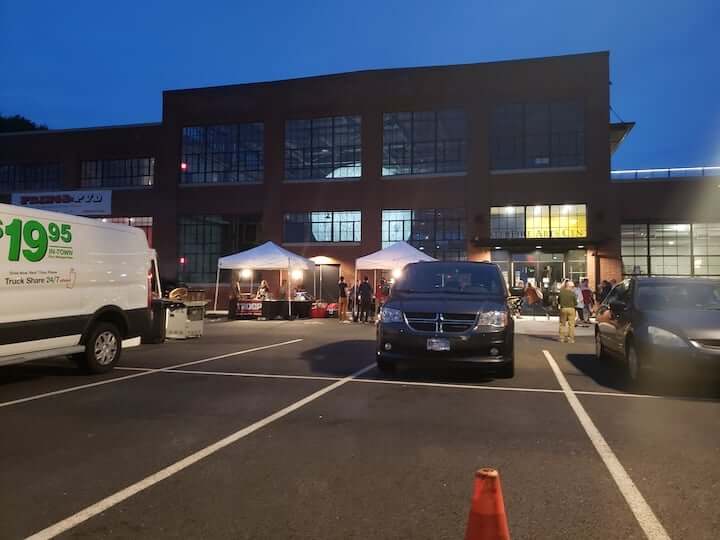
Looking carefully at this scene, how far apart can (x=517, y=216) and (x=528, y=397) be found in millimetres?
21704

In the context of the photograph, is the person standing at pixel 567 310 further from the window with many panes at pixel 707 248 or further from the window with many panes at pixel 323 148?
the window with many panes at pixel 323 148

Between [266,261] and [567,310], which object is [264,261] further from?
[567,310]

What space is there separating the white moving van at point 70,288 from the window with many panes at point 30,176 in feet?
101

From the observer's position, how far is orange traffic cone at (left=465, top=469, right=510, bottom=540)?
7.87ft

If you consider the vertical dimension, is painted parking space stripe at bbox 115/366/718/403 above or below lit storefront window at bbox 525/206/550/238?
below

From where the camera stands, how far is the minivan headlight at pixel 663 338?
24.2 ft

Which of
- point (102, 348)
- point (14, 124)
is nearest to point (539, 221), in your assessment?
point (102, 348)

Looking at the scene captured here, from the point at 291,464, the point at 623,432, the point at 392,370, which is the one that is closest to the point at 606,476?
the point at 623,432

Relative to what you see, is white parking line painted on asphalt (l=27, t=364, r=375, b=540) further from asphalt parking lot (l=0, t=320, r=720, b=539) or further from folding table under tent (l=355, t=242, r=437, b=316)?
folding table under tent (l=355, t=242, r=437, b=316)

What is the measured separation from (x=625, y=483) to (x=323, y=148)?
2853 cm

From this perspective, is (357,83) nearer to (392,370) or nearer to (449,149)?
(449,149)

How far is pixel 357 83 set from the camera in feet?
99.9

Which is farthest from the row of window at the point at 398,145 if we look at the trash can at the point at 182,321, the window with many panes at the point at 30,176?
the trash can at the point at 182,321

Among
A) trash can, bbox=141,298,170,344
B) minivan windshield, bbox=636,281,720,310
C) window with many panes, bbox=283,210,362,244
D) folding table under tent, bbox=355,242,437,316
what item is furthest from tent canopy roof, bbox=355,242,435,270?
minivan windshield, bbox=636,281,720,310
